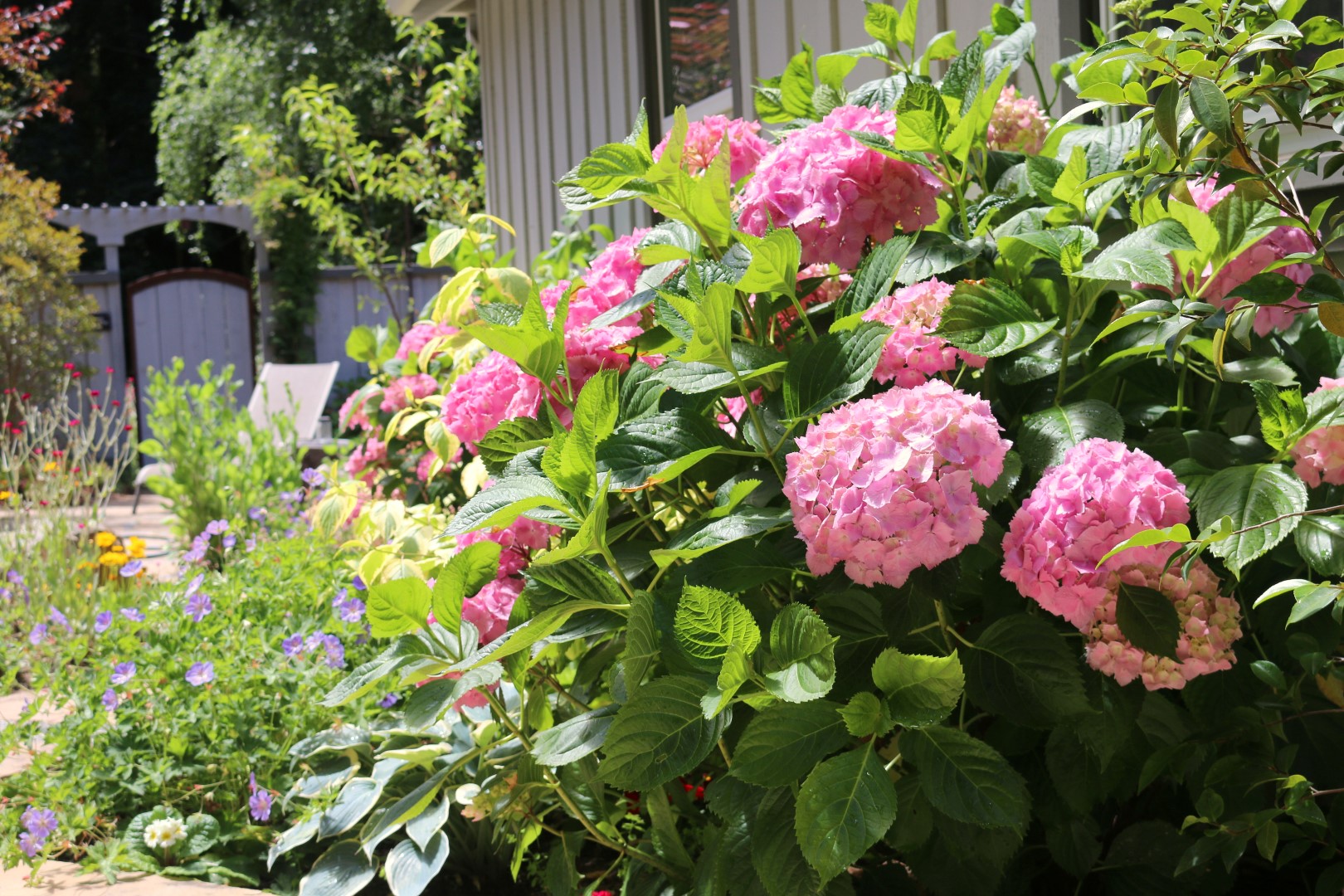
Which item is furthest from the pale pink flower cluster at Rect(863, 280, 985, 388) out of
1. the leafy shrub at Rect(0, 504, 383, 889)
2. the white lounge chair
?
the white lounge chair

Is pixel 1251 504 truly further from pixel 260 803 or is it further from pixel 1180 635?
pixel 260 803

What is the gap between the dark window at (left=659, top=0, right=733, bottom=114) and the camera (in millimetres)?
3424

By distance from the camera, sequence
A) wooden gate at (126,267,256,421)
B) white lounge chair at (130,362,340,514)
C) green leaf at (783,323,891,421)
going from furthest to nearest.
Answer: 1. wooden gate at (126,267,256,421)
2. white lounge chair at (130,362,340,514)
3. green leaf at (783,323,891,421)

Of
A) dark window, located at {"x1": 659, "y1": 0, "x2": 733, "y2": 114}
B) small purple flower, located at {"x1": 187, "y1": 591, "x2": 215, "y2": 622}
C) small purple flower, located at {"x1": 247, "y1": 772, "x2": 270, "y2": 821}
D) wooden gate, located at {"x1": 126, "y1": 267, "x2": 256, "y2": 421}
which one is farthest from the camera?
wooden gate, located at {"x1": 126, "y1": 267, "x2": 256, "y2": 421}

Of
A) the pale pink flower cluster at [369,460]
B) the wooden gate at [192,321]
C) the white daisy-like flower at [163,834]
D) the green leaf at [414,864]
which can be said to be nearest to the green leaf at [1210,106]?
the green leaf at [414,864]

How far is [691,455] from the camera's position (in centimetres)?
108

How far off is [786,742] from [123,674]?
5.99ft

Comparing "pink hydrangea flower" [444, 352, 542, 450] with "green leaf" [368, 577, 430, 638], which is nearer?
"green leaf" [368, 577, 430, 638]

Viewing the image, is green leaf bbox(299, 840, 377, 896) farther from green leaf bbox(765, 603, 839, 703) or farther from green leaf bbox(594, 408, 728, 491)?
green leaf bbox(765, 603, 839, 703)

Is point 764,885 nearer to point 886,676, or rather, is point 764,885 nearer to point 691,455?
point 886,676

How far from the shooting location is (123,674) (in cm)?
232

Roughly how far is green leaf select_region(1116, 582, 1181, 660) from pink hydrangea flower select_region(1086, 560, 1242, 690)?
0.05 feet

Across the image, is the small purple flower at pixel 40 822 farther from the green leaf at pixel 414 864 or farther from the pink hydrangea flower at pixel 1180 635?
the pink hydrangea flower at pixel 1180 635

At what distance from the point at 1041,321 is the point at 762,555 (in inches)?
14.9
